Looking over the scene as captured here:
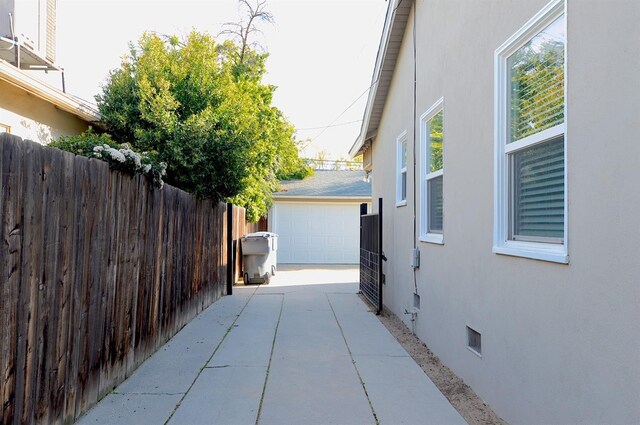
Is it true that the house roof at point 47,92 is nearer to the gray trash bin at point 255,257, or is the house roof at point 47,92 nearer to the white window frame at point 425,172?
the gray trash bin at point 255,257

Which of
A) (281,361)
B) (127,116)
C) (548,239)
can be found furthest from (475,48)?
(127,116)

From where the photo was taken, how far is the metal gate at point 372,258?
8.89 metres

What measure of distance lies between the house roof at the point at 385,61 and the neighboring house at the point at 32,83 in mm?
5240

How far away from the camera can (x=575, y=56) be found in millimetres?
3074

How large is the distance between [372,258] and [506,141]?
18.1ft

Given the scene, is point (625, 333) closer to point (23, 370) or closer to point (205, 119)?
point (23, 370)

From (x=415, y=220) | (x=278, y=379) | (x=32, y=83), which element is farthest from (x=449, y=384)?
(x=32, y=83)

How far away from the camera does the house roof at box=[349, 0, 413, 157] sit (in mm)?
8023

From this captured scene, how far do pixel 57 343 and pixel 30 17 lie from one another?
6996 millimetres

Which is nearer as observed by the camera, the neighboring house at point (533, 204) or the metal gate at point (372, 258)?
the neighboring house at point (533, 204)

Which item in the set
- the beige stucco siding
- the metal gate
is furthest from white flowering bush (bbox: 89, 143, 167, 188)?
the metal gate

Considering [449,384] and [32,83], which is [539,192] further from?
[32,83]

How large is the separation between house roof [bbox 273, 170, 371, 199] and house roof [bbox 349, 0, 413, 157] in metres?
6.91

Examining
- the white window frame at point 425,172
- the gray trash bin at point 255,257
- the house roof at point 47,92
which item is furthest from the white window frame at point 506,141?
the gray trash bin at point 255,257
